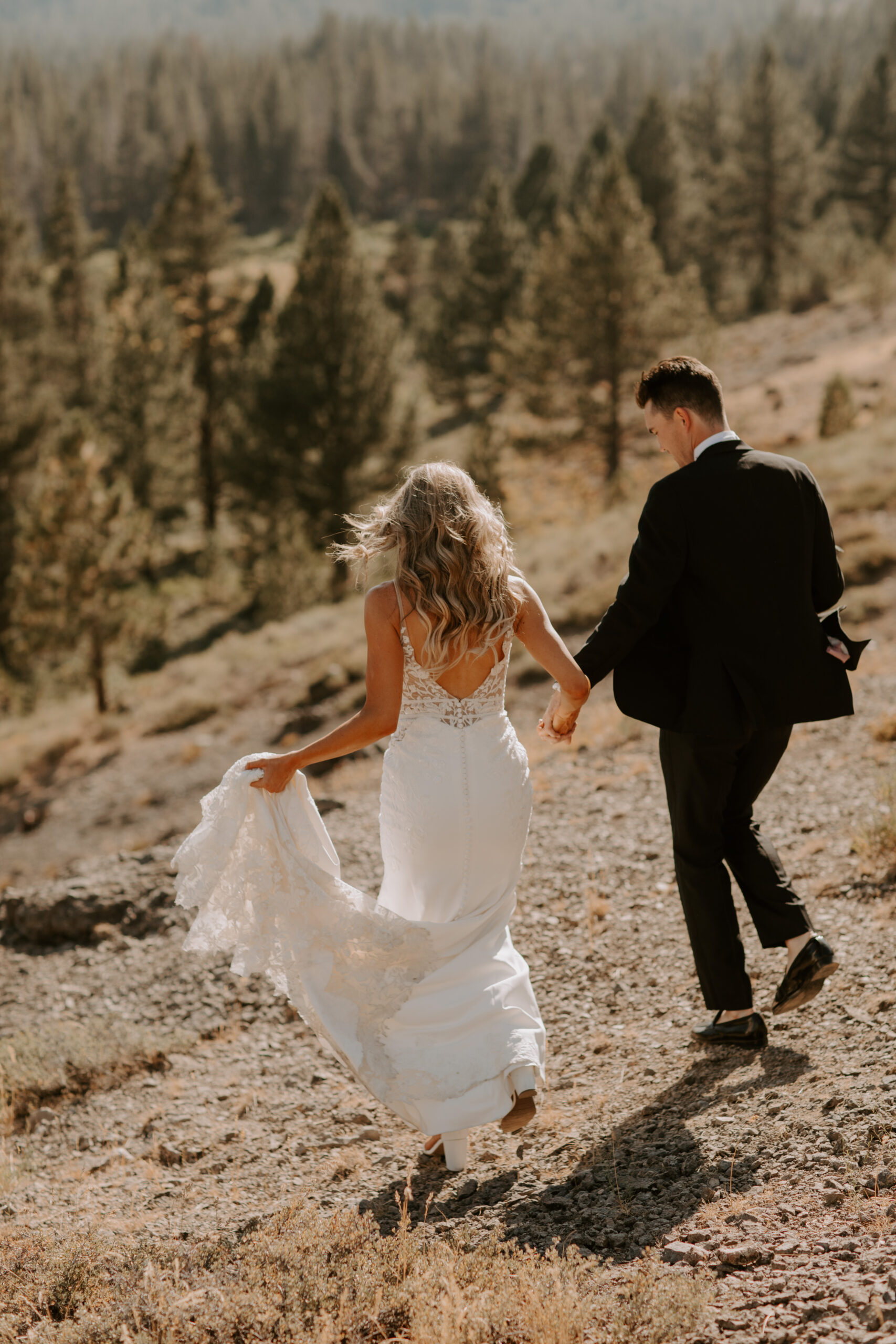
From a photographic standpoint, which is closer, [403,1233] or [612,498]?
[403,1233]

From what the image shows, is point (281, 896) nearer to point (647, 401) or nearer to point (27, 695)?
point (647, 401)

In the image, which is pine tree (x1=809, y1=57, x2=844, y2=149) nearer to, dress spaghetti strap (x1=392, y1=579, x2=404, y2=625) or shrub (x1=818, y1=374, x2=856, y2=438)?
shrub (x1=818, y1=374, x2=856, y2=438)

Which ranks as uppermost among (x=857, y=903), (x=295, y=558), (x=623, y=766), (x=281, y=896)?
(x=281, y=896)

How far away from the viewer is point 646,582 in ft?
11.5

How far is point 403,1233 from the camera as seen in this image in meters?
2.92

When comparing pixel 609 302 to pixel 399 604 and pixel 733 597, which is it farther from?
pixel 399 604

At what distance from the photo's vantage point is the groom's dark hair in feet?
11.6

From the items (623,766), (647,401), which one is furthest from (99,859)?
(647,401)

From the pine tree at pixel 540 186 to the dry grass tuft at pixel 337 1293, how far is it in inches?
1946

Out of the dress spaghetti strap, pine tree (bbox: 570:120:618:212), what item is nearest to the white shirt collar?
the dress spaghetti strap

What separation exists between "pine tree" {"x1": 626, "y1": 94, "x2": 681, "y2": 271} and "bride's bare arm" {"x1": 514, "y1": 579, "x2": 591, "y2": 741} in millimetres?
43916

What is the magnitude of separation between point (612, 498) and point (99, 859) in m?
17.6

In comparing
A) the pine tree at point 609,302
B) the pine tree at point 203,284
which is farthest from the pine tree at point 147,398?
the pine tree at point 609,302

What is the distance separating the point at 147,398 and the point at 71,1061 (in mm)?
26342
